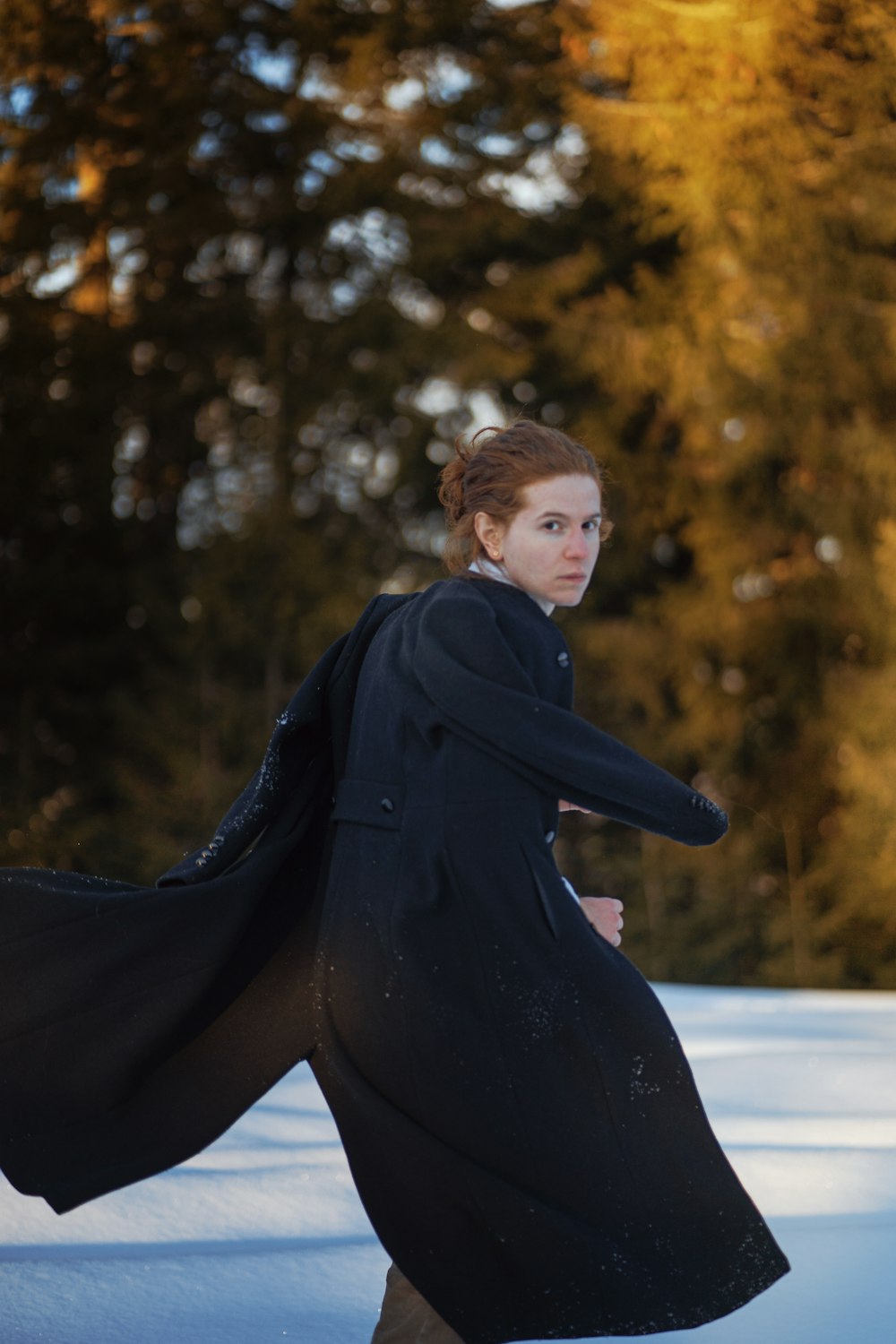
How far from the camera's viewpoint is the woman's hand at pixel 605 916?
1.71 meters

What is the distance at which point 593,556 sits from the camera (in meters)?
1.77

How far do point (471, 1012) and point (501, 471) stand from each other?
63 cm

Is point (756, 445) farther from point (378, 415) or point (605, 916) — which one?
point (605, 916)

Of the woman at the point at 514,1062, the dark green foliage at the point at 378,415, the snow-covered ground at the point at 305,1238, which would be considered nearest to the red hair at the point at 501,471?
the woman at the point at 514,1062

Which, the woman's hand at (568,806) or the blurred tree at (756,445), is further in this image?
the blurred tree at (756,445)

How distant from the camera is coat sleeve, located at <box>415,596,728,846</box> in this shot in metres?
1.61

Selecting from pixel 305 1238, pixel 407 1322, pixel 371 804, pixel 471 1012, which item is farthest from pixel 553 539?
pixel 305 1238

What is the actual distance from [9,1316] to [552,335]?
753 cm

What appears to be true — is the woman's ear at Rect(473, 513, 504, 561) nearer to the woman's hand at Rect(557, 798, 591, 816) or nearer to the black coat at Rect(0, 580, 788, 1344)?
the black coat at Rect(0, 580, 788, 1344)

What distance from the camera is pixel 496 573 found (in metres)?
1.78

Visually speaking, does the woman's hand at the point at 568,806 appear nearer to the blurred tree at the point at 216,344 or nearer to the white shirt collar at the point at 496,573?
the white shirt collar at the point at 496,573

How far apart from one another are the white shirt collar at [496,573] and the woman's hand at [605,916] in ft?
1.12

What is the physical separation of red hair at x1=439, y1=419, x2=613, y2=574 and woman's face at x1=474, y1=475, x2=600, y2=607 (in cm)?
1

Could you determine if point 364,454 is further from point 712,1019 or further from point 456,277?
point 712,1019
